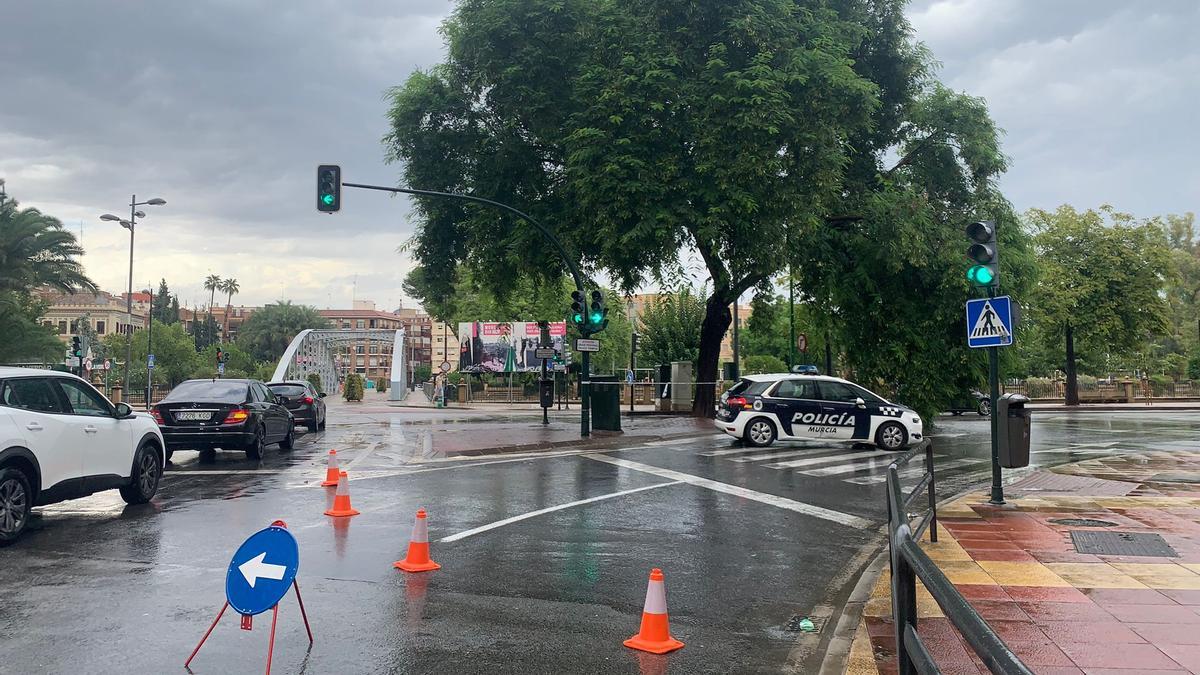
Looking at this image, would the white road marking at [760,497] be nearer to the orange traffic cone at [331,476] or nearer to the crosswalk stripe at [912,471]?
the crosswalk stripe at [912,471]

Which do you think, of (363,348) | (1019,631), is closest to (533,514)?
(1019,631)

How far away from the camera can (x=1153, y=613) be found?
577 centimetres

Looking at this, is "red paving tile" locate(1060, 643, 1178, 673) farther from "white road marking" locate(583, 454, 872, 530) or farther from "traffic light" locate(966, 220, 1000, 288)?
"traffic light" locate(966, 220, 1000, 288)

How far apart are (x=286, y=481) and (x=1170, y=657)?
37.3 ft

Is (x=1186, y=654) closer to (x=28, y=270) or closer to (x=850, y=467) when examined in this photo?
(x=850, y=467)

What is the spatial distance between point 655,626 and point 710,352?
78.9 feet

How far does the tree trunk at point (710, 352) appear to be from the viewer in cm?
2852

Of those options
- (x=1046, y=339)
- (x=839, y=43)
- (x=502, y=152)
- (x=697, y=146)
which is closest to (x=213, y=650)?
(x=697, y=146)

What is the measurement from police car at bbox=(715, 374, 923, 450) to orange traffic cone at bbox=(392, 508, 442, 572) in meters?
11.9

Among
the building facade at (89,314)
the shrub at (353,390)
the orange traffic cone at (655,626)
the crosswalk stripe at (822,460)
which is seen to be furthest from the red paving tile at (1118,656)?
the building facade at (89,314)

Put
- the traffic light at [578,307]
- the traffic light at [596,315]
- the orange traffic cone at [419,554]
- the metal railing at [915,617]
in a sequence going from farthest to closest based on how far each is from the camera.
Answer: the traffic light at [596,315]
the traffic light at [578,307]
the orange traffic cone at [419,554]
the metal railing at [915,617]

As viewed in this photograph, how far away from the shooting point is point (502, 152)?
76.7 ft

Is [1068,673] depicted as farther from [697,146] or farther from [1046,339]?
[1046,339]

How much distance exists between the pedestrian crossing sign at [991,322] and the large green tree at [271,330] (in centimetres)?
12275
